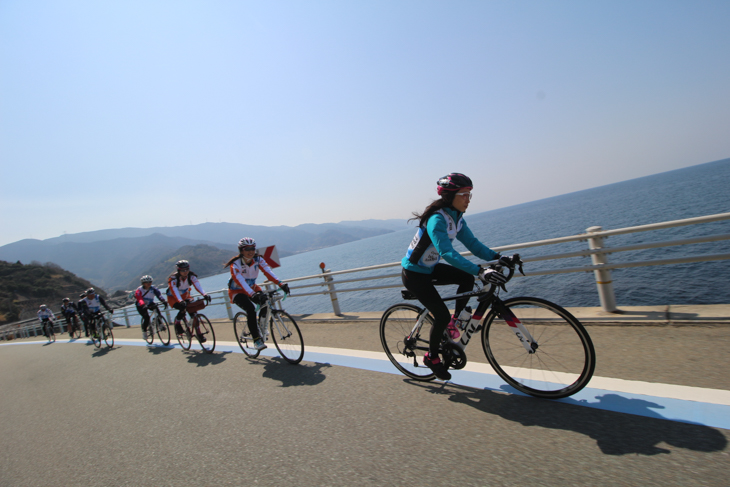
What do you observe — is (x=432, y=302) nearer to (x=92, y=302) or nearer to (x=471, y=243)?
(x=471, y=243)

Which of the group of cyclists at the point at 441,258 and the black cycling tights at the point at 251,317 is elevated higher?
the group of cyclists at the point at 441,258

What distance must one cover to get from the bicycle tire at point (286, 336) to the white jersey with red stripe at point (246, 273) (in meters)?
0.64

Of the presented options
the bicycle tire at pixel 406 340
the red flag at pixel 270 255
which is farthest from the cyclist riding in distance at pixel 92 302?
the bicycle tire at pixel 406 340

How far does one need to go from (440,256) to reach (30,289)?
94.0 metres

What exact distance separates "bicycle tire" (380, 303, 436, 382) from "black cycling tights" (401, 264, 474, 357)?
0.64 ft

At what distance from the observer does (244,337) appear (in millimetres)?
6094

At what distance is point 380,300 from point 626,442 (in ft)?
66.3

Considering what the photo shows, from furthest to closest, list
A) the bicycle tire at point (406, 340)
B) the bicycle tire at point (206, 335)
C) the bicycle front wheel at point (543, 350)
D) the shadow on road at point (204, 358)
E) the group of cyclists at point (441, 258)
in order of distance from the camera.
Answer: the bicycle tire at point (206, 335), the shadow on road at point (204, 358), the bicycle tire at point (406, 340), the group of cyclists at point (441, 258), the bicycle front wheel at point (543, 350)

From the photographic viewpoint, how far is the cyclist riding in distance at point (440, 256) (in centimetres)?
318

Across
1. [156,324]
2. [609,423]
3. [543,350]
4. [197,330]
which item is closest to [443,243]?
[543,350]

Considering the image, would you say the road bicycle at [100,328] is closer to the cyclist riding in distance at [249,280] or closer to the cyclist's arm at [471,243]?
the cyclist riding in distance at [249,280]

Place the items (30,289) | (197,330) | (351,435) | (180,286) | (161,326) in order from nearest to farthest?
(351,435)
(197,330)
(180,286)
(161,326)
(30,289)

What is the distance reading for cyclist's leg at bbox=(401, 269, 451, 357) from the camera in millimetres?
3387

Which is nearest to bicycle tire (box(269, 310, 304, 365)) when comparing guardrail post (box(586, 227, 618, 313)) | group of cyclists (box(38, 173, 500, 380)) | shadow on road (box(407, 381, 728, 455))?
group of cyclists (box(38, 173, 500, 380))
